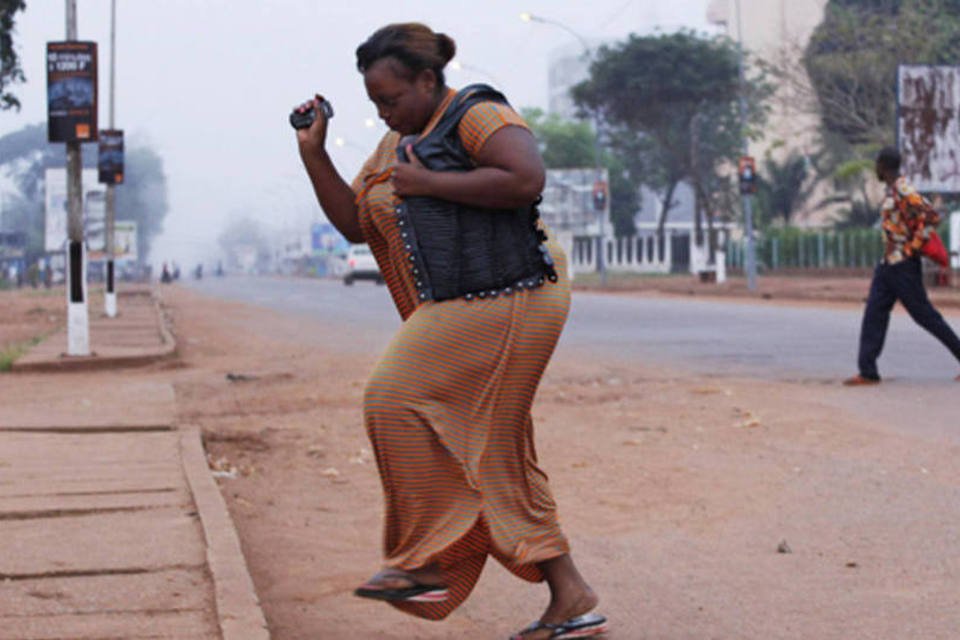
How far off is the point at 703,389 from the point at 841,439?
292 cm

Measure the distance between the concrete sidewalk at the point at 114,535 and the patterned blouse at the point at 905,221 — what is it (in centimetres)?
502

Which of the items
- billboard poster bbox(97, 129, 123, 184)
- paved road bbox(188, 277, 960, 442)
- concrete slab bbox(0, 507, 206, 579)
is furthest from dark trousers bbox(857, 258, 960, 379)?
billboard poster bbox(97, 129, 123, 184)

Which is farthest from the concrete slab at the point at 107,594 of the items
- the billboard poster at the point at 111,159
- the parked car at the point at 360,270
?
the parked car at the point at 360,270

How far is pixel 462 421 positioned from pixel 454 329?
0.22m

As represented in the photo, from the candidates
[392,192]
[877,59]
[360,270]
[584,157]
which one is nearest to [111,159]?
[877,59]

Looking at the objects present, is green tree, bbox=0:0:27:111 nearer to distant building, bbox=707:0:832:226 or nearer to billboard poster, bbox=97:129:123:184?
billboard poster, bbox=97:129:123:184

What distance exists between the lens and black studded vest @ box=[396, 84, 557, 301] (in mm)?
3801

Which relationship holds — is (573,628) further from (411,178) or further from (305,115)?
(305,115)

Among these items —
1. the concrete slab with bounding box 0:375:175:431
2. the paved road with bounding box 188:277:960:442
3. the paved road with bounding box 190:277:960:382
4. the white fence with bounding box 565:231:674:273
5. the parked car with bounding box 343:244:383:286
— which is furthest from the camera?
the white fence with bounding box 565:231:674:273

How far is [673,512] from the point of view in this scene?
6.32m

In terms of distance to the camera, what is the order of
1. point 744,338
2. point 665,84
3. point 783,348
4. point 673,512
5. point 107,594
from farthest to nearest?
point 665,84
point 744,338
point 783,348
point 673,512
point 107,594

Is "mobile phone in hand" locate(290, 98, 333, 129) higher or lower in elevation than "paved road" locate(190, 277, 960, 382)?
higher

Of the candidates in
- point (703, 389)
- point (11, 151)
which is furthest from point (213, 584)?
point (11, 151)

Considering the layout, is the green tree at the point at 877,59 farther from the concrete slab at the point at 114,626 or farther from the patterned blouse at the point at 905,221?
the concrete slab at the point at 114,626
